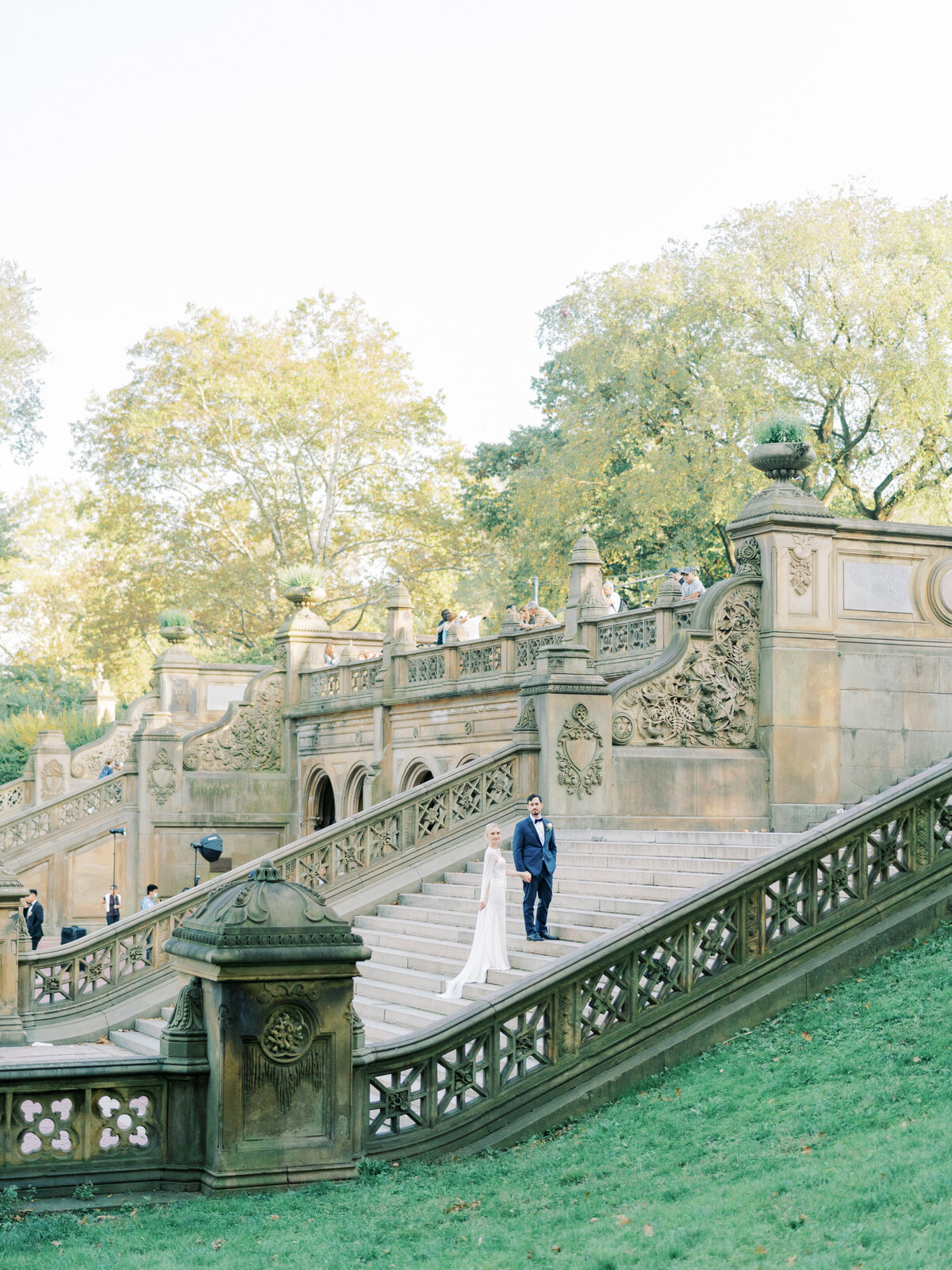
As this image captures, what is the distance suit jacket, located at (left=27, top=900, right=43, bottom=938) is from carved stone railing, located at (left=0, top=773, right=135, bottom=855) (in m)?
6.72

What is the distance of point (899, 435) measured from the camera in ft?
130

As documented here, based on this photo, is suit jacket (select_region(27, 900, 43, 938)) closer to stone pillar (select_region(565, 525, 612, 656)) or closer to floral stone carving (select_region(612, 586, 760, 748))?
stone pillar (select_region(565, 525, 612, 656))

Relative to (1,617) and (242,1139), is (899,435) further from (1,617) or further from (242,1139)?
(1,617)

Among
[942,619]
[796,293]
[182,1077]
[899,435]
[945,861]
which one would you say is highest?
[796,293]

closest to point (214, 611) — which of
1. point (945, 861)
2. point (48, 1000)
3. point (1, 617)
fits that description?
point (1, 617)

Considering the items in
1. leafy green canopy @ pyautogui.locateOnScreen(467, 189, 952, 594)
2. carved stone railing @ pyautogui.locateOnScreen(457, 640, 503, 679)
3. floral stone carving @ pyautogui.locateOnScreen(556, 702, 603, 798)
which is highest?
leafy green canopy @ pyautogui.locateOnScreen(467, 189, 952, 594)

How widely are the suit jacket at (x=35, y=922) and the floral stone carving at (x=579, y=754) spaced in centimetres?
1166

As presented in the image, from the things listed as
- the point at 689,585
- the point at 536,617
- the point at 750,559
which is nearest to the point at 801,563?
the point at 750,559

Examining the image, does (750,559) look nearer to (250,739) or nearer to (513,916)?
(513,916)

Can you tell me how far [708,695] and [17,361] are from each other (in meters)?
38.1

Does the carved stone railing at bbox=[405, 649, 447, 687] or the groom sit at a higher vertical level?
the carved stone railing at bbox=[405, 649, 447, 687]

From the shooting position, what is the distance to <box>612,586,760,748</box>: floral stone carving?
1850 centimetres

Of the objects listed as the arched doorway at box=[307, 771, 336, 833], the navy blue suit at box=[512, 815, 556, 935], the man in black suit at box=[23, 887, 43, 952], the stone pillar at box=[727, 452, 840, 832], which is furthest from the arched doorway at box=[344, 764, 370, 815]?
the navy blue suit at box=[512, 815, 556, 935]

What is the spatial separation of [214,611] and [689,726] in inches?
1544
